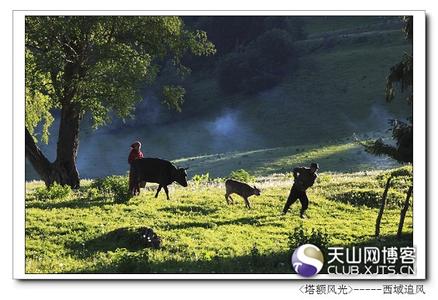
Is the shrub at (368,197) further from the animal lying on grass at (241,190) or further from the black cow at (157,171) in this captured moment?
the black cow at (157,171)

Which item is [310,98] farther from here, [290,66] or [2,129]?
[2,129]

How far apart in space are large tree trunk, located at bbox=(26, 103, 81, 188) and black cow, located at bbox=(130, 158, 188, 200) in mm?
4670

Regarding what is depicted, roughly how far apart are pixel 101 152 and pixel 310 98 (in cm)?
2834

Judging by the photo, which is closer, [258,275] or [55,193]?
[258,275]

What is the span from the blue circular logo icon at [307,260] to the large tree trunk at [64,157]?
1303cm

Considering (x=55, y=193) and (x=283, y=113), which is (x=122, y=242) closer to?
(x=55, y=193)

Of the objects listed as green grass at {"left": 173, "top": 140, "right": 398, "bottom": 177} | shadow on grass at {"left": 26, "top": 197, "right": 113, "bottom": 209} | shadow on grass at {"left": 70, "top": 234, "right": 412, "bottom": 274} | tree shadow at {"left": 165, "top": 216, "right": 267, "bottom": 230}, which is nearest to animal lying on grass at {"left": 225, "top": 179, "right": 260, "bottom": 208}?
tree shadow at {"left": 165, "top": 216, "right": 267, "bottom": 230}

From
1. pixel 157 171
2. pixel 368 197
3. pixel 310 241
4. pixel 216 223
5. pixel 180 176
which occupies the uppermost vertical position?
pixel 157 171

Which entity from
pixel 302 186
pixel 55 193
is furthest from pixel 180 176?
pixel 55 193

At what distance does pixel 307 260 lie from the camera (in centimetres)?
1880

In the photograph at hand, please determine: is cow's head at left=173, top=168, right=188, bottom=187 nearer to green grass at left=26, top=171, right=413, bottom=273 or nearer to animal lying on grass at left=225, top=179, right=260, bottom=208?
green grass at left=26, top=171, right=413, bottom=273

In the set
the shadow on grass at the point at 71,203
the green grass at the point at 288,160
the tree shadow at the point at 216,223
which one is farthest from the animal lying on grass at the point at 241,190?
the green grass at the point at 288,160

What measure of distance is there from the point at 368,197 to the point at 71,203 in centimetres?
1166

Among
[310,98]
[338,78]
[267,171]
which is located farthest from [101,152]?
[338,78]
